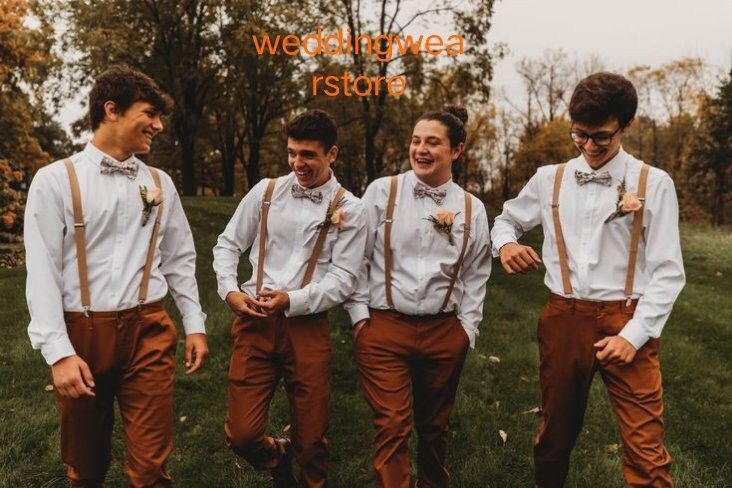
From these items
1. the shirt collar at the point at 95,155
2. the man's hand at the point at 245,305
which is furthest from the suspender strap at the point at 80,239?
the man's hand at the point at 245,305

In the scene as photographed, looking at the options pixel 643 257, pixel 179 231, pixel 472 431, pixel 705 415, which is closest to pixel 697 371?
pixel 705 415

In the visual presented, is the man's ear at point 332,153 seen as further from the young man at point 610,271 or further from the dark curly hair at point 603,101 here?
the dark curly hair at point 603,101

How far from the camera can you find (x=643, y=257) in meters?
3.33

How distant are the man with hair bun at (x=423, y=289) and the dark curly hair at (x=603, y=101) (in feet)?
2.83

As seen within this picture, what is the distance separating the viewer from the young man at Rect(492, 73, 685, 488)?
10.4 ft

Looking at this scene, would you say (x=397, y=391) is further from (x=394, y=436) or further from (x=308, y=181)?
(x=308, y=181)

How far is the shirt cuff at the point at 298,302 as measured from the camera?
368 centimetres

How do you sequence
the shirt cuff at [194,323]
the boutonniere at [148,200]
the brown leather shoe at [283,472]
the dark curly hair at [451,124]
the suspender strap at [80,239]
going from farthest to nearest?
the brown leather shoe at [283,472] < the dark curly hair at [451,124] < the shirt cuff at [194,323] < the boutonniere at [148,200] < the suspender strap at [80,239]

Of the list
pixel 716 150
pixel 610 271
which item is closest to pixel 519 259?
pixel 610 271

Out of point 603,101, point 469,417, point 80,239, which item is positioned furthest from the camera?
point 469,417

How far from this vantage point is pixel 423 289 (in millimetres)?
3793

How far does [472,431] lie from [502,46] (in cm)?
1902

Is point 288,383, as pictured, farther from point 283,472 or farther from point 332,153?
point 332,153

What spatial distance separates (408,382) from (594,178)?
161 centimetres
